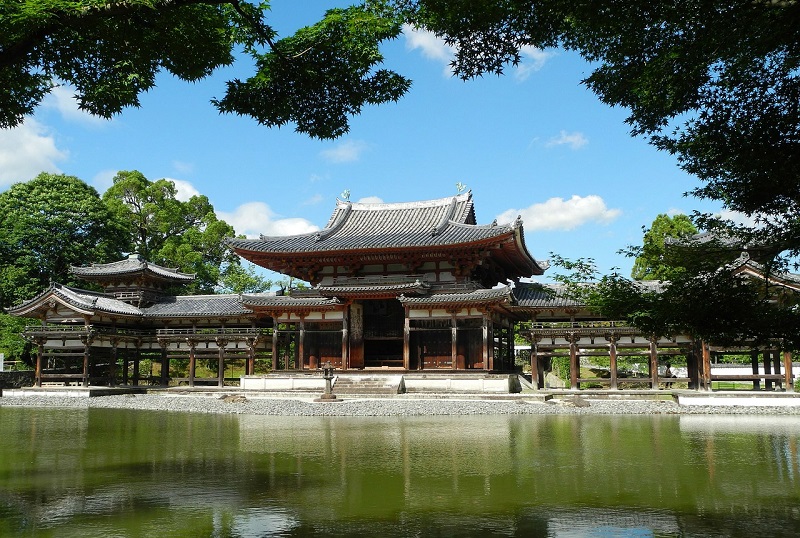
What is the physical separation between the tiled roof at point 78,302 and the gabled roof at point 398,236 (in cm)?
833

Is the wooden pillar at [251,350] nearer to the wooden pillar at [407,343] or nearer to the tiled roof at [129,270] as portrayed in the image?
the wooden pillar at [407,343]

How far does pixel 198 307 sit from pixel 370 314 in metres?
11.2

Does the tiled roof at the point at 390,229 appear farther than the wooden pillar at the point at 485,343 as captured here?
Yes

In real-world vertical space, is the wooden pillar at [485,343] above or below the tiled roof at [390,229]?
below

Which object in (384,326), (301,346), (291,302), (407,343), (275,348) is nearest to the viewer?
(407,343)

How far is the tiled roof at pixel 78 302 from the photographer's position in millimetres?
33969

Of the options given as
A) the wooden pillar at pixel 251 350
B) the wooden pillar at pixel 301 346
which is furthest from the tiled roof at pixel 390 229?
the wooden pillar at pixel 251 350

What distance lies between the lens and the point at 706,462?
1112 centimetres

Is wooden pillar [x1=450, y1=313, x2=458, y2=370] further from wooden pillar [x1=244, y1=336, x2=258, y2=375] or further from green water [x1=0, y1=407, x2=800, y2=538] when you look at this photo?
green water [x1=0, y1=407, x2=800, y2=538]

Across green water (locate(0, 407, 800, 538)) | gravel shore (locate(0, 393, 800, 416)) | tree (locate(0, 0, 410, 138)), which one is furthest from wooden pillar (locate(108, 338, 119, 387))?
tree (locate(0, 0, 410, 138))

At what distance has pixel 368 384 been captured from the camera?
29.5 meters

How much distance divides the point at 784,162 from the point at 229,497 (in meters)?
7.50

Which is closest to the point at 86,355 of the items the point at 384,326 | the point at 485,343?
the point at 384,326

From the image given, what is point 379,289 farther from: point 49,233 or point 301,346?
point 49,233
